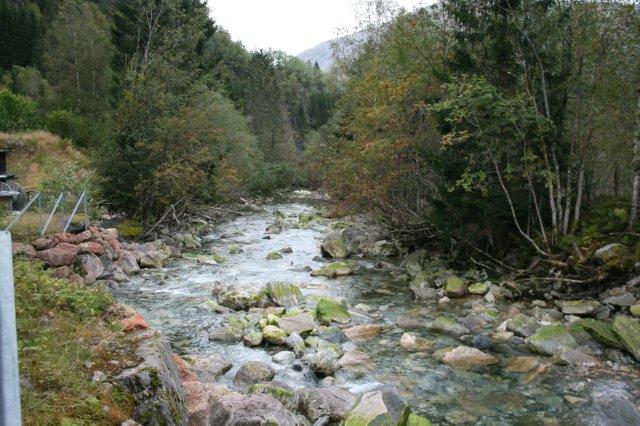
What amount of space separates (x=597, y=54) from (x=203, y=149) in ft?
54.5

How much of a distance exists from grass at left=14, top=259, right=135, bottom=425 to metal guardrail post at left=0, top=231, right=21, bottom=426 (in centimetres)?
341

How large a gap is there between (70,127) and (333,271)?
2664 cm

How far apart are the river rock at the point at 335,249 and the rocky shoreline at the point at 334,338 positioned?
6.62 feet

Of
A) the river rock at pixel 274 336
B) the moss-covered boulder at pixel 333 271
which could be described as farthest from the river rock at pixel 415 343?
the moss-covered boulder at pixel 333 271

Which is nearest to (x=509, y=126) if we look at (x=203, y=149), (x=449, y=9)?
(x=449, y=9)

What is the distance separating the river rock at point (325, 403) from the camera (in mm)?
7586

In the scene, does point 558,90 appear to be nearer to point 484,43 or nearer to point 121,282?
point 484,43

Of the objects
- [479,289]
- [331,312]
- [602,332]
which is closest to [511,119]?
[479,289]

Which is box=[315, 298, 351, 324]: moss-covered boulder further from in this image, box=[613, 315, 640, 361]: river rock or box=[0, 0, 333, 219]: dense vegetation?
box=[0, 0, 333, 219]: dense vegetation

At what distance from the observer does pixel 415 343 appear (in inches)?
443

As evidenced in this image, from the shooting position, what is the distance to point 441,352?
34.6 feet

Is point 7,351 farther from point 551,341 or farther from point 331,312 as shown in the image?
point 331,312

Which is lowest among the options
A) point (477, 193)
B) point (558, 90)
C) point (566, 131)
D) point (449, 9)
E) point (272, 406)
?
point (272, 406)

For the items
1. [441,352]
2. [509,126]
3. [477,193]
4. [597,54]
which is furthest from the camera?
[477,193]
